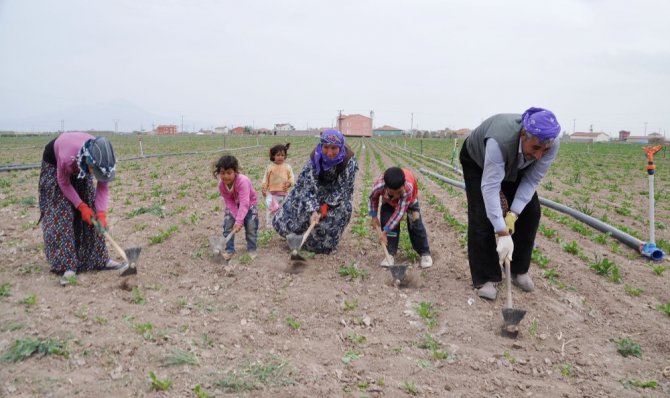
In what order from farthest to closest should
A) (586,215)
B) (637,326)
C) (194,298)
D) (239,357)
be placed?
(586,215), (194,298), (637,326), (239,357)

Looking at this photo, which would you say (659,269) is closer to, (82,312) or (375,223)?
(375,223)

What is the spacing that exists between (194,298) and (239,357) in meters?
1.15

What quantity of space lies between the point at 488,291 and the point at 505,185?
965mm

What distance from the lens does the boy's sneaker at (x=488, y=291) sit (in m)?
4.09

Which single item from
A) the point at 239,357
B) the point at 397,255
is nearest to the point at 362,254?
the point at 397,255

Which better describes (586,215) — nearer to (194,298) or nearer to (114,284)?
(194,298)

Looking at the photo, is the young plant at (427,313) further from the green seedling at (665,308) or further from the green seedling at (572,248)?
the green seedling at (572,248)

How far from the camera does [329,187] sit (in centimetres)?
530

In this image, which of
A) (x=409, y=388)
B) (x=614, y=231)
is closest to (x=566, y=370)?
(x=409, y=388)

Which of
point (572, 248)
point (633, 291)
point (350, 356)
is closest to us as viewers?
point (350, 356)

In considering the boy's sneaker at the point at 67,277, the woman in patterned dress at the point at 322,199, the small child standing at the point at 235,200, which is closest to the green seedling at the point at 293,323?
the small child standing at the point at 235,200

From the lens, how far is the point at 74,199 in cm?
418

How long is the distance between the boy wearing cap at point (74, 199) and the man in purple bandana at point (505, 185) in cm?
321

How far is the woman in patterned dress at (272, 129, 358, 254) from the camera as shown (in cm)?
507
